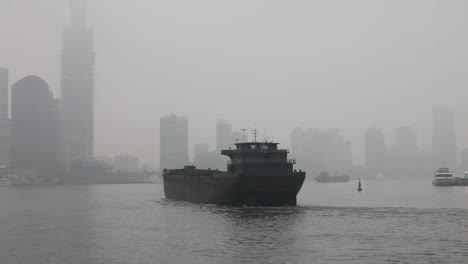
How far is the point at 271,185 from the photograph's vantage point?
77.6 meters

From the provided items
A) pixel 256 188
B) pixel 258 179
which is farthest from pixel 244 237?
pixel 256 188

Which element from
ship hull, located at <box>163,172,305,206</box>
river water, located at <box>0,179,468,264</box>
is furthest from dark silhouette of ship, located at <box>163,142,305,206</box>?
river water, located at <box>0,179,468,264</box>

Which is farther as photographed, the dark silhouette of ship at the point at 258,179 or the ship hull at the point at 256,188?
the dark silhouette of ship at the point at 258,179

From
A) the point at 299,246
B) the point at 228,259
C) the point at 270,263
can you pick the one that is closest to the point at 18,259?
the point at 228,259

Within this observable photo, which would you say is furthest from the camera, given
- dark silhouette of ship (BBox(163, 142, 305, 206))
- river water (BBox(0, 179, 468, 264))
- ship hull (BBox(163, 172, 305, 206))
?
dark silhouette of ship (BBox(163, 142, 305, 206))

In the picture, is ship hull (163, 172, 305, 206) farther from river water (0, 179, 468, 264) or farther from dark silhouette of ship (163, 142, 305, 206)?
river water (0, 179, 468, 264)

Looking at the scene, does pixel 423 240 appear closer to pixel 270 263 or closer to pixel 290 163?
pixel 270 263

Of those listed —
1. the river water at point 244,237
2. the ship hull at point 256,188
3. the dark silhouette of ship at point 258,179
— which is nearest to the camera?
the river water at point 244,237

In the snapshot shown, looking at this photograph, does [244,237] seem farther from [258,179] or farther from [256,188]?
[256,188]

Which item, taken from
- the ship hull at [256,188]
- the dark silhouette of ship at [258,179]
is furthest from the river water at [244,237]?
the dark silhouette of ship at [258,179]

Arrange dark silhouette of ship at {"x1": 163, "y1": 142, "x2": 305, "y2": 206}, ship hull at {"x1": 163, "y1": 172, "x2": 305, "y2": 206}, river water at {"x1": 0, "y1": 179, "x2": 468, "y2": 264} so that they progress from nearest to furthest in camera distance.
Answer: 1. river water at {"x1": 0, "y1": 179, "x2": 468, "y2": 264}
2. ship hull at {"x1": 163, "y1": 172, "x2": 305, "y2": 206}
3. dark silhouette of ship at {"x1": 163, "y1": 142, "x2": 305, "y2": 206}

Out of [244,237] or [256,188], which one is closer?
[244,237]

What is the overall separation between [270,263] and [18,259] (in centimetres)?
1762

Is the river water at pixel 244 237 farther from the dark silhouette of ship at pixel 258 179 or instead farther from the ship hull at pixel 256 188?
the dark silhouette of ship at pixel 258 179
